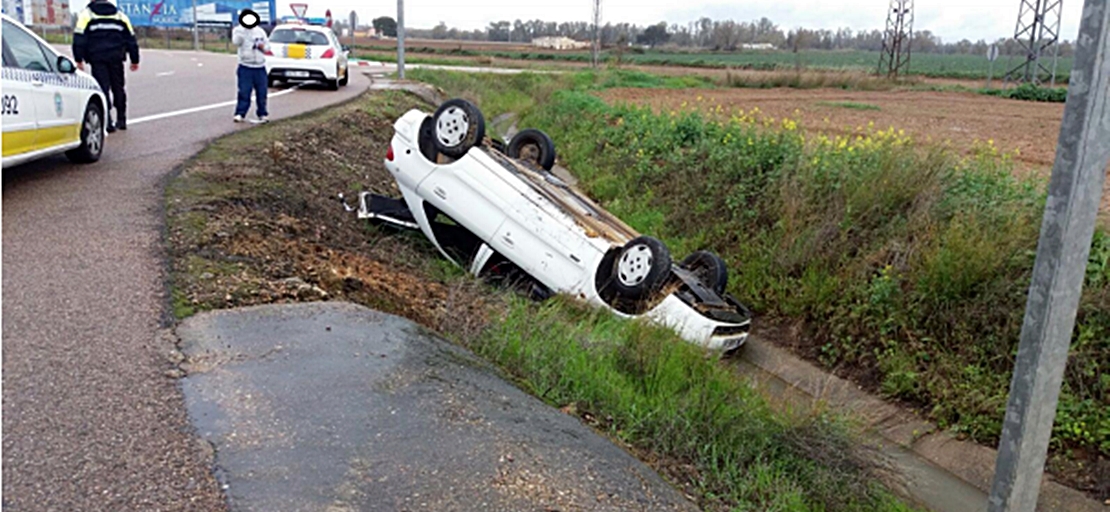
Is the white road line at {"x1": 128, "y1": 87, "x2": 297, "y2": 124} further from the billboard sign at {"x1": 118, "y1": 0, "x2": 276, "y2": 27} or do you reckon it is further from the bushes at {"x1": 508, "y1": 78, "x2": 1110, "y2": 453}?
the billboard sign at {"x1": 118, "y1": 0, "x2": 276, "y2": 27}

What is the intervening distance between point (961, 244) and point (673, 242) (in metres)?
3.97

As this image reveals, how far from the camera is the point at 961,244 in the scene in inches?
323

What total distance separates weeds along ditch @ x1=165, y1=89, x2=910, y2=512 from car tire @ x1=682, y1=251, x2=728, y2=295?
1.52 m

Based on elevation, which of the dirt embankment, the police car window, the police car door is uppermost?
the police car window

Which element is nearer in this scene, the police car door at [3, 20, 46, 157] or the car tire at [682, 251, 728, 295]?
the police car door at [3, 20, 46, 157]

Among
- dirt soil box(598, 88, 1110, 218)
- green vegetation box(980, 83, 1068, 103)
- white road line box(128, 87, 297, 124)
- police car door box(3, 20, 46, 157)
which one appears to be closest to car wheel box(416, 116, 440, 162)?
police car door box(3, 20, 46, 157)

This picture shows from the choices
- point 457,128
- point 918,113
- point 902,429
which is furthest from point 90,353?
point 918,113

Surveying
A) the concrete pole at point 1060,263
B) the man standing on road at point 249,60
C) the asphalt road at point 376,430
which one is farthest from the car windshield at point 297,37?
the concrete pole at point 1060,263

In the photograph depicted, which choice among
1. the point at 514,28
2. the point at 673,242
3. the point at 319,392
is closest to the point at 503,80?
the point at 673,242

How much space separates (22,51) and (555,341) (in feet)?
17.3

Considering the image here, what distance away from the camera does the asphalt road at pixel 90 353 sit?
10.7ft

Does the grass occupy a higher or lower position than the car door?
lower

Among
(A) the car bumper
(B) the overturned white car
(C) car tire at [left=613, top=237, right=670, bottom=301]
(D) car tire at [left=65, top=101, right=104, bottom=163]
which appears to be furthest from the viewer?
(A) the car bumper

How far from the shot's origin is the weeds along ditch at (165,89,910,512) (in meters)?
5.21
